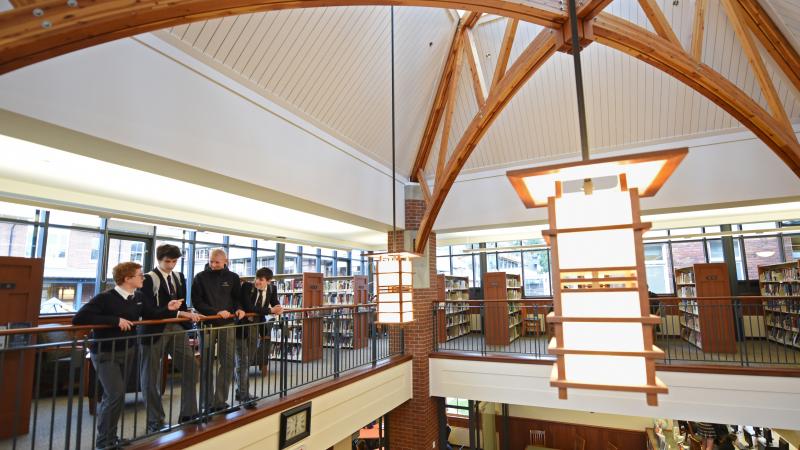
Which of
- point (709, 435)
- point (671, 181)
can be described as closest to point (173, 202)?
point (671, 181)

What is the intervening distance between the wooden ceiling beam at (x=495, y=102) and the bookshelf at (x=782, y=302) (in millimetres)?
6203

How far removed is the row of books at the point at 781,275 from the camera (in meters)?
8.23

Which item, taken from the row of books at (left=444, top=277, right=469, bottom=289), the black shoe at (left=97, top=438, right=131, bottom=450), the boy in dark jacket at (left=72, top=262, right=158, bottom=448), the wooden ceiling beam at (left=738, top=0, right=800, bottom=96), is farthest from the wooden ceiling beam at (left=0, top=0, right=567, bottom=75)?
the row of books at (left=444, top=277, right=469, bottom=289)

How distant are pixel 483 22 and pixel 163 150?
15.9 ft

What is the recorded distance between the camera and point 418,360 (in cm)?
765

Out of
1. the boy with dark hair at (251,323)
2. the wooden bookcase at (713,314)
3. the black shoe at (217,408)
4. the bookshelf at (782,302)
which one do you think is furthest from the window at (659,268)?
A: the black shoe at (217,408)

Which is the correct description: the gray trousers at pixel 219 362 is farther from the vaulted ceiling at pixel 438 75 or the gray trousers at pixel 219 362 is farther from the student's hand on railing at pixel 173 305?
the vaulted ceiling at pixel 438 75

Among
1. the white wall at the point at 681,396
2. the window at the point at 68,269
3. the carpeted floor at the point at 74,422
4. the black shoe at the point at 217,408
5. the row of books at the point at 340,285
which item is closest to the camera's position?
the carpeted floor at the point at 74,422

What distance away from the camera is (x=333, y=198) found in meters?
6.02

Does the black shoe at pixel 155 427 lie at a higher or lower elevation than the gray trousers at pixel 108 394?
lower

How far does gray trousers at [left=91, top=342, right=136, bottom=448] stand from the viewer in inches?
125

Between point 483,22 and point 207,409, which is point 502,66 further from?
point 207,409

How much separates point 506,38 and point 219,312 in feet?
14.4

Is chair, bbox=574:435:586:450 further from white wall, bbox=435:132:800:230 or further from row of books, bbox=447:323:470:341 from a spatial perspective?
white wall, bbox=435:132:800:230
